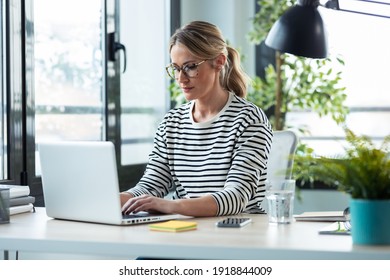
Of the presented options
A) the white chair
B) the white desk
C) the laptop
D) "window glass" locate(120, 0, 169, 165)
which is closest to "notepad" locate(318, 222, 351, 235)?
the white desk

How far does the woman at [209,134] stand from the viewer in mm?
2371

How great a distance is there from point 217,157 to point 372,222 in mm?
878

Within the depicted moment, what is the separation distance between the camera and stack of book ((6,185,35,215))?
2277 millimetres

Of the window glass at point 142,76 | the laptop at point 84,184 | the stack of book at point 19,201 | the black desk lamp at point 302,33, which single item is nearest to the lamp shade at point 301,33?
the black desk lamp at point 302,33

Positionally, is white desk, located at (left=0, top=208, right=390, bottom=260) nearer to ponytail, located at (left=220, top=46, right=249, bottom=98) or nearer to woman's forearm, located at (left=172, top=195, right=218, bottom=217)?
woman's forearm, located at (left=172, top=195, right=218, bottom=217)

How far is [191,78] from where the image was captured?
2494mm

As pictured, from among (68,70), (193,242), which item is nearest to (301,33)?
(193,242)

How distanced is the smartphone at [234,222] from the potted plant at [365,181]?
329 millimetres

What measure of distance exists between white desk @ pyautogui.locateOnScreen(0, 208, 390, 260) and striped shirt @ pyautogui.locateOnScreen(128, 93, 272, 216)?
0.90 ft

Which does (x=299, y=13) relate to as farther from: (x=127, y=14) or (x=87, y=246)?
(x=127, y=14)

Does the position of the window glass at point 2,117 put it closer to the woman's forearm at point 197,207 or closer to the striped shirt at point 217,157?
the striped shirt at point 217,157

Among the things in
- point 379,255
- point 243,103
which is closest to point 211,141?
point 243,103

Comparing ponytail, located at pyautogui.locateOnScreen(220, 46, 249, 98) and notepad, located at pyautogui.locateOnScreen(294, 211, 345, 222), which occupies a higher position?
ponytail, located at pyautogui.locateOnScreen(220, 46, 249, 98)
